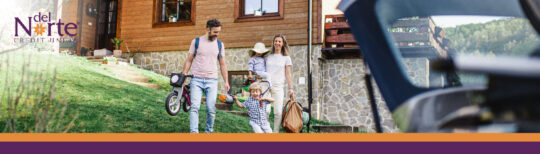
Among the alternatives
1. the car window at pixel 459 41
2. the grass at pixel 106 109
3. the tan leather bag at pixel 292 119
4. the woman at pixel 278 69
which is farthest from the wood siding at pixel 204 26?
the car window at pixel 459 41

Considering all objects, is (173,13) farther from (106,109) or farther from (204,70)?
Result: (204,70)

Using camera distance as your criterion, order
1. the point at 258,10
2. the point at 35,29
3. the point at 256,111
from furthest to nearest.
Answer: the point at 258,10, the point at 35,29, the point at 256,111

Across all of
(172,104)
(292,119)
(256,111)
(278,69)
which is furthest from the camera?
(278,69)

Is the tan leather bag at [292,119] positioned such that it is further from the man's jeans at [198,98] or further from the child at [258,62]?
the man's jeans at [198,98]

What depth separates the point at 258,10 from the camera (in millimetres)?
11344

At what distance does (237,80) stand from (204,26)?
1.84 meters

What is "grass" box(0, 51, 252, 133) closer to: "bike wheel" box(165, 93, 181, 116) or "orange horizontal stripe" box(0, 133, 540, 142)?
"bike wheel" box(165, 93, 181, 116)

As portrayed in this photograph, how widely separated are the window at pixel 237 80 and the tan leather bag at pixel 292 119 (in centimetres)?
614

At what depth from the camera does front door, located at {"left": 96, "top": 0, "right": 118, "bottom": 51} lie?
48.1 ft

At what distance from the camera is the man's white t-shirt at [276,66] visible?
534cm

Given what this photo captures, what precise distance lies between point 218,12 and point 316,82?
11.5 ft

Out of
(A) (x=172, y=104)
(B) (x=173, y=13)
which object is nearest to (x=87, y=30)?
(B) (x=173, y=13)

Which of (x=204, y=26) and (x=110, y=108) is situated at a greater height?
(x=204, y=26)

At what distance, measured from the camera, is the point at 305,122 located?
5496 mm
